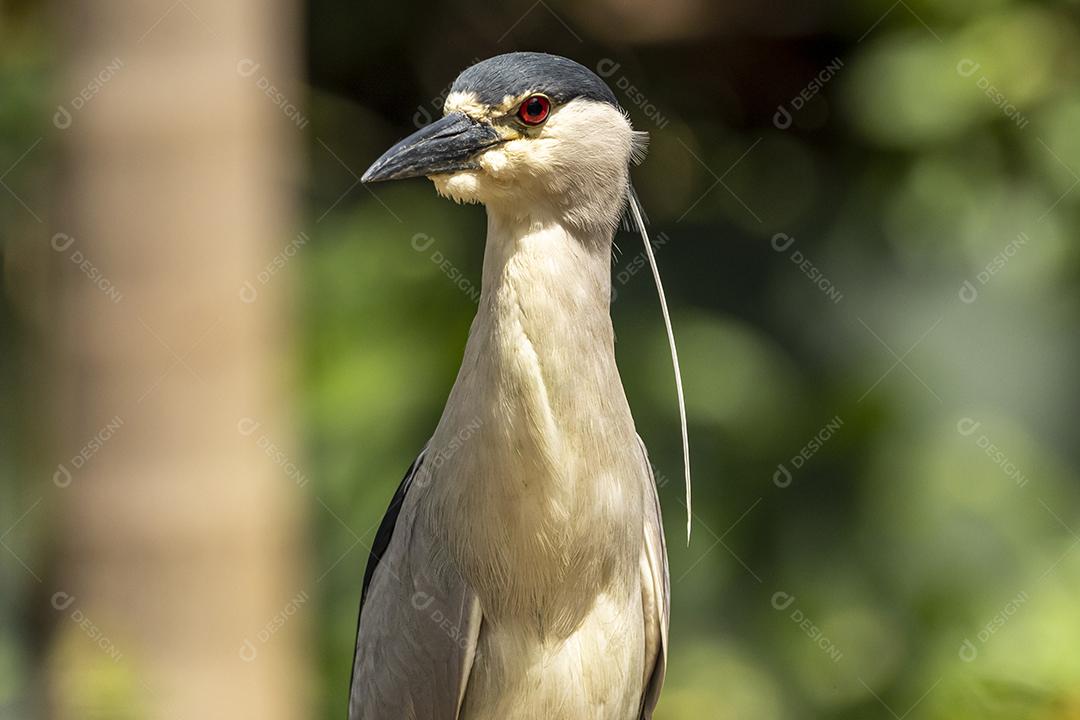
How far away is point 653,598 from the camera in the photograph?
2299 mm

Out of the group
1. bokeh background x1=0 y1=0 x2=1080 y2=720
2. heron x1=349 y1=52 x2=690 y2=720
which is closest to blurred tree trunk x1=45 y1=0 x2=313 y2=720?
bokeh background x1=0 y1=0 x2=1080 y2=720

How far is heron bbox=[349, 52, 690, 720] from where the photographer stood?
193 cm

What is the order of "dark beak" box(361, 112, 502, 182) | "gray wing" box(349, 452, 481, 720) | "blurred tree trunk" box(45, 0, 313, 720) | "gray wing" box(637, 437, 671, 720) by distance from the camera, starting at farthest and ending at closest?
"blurred tree trunk" box(45, 0, 313, 720)
"gray wing" box(637, 437, 671, 720)
"gray wing" box(349, 452, 481, 720)
"dark beak" box(361, 112, 502, 182)

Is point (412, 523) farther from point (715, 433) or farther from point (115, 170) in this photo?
point (715, 433)

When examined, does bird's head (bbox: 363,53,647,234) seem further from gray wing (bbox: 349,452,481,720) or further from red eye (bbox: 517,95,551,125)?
gray wing (bbox: 349,452,481,720)

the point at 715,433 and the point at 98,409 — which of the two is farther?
the point at 715,433

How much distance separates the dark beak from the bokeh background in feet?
4.56

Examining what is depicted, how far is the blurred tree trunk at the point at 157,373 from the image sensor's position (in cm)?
306

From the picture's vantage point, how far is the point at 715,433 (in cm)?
413

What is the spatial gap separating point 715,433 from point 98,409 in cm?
195

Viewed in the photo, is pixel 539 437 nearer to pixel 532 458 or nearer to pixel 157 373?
pixel 532 458

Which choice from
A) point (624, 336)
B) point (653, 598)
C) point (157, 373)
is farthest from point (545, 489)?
point (624, 336)

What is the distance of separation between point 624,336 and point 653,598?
187 centimetres

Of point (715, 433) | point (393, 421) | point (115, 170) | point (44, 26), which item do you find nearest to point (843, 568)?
point (715, 433)
